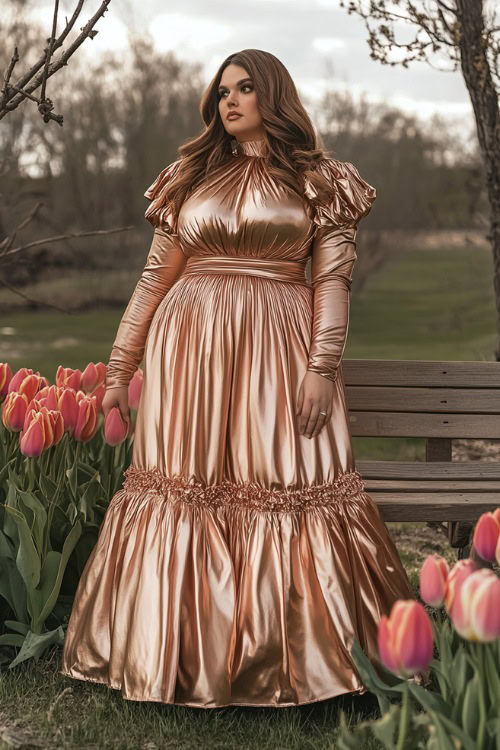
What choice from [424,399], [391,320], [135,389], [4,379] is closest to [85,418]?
[135,389]

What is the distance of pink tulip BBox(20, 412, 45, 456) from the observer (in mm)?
2905

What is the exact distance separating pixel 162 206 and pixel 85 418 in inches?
30.9

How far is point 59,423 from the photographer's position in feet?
9.85

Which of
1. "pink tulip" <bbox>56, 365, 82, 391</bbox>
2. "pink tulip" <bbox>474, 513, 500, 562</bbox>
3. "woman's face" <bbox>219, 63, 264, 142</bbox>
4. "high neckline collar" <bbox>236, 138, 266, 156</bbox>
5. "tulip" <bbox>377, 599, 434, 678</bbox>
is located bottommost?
"tulip" <bbox>377, 599, 434, 678</bbox>

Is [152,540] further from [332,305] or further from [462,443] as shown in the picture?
[462,443]

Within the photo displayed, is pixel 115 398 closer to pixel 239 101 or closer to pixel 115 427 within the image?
pixel 115 427

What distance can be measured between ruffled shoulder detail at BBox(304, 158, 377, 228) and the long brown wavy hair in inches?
1.0

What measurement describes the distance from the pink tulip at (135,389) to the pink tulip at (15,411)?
14.1 inches

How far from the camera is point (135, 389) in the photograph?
3.18 m

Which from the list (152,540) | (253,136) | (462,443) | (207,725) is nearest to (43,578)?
(152,540)

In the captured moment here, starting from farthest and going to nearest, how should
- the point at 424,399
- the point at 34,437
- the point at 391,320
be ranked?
the point at 391,320
the point at 424,399
the point at 34,437

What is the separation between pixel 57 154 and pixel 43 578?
17451 mm

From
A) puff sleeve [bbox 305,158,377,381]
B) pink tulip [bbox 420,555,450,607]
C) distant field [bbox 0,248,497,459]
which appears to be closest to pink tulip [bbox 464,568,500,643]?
pink tulip [bbox 420,555,450,607]

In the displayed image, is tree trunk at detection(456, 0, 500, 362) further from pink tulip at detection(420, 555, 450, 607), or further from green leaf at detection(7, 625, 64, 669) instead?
pink tulip at detection(420, 555, 450, 607)
